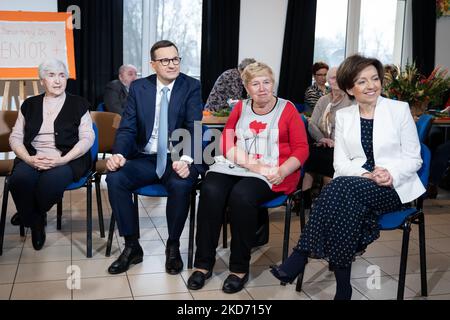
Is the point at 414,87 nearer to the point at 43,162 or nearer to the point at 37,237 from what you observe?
the point at 43,162

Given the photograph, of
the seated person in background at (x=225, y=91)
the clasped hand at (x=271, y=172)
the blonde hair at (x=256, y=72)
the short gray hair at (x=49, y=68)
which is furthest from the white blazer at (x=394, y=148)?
the seated person in background at (x=225, y=91)

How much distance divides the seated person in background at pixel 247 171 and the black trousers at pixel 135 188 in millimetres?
148

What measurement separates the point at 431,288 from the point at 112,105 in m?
3.62

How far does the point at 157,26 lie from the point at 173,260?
426cm

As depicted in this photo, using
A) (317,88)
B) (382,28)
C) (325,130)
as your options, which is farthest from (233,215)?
(382,28)

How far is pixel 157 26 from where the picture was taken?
641cm

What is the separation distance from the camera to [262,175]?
2723 millimetres

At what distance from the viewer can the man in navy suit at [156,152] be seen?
2811 millimetres

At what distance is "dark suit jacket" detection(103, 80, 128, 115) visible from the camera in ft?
17.2

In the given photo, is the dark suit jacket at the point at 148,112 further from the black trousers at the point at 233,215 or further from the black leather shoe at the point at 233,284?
the black leather shoe at the point at 233,284

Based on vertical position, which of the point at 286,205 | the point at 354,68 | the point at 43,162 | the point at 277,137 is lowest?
the point at 286,205
